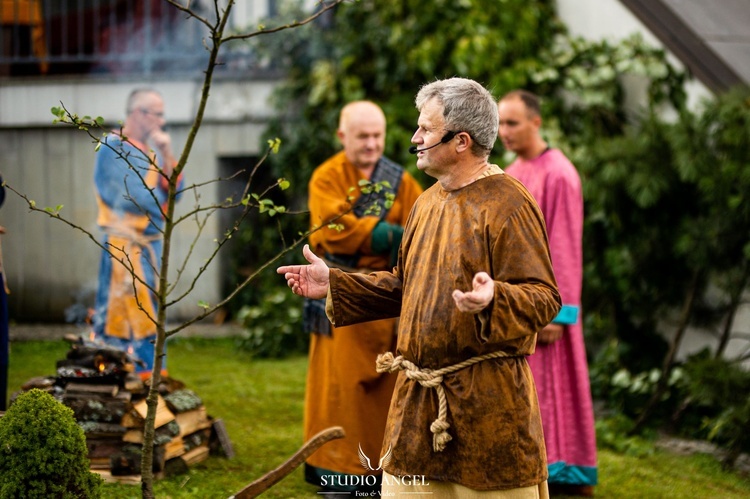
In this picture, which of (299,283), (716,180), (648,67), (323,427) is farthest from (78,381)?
(648,67)

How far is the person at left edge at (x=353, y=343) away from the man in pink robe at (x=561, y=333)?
776mm

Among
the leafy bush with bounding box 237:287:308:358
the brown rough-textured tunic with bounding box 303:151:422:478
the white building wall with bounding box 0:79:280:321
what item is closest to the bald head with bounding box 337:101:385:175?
the brown rough-textured tunic with bounding box 303:151:422:478

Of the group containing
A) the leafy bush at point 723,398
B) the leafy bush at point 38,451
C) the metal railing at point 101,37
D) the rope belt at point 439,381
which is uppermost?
the metal railing at point 101,37

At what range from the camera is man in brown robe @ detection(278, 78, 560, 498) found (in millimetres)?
3176

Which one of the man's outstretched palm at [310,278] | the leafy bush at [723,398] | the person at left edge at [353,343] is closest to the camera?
the man's outstretched palm at [310,278]

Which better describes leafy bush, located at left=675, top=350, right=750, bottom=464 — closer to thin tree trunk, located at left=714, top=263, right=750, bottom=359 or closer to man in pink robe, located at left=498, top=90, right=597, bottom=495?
thin tree trunk, located at left=714, top=263, right=750, bottom=359

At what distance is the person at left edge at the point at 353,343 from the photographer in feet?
17.2

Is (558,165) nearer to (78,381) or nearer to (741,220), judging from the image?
(741,220)

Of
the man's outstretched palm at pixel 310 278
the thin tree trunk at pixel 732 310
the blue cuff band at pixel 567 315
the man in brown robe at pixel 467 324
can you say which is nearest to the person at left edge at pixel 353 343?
the blue cuff band at pixel 567 315

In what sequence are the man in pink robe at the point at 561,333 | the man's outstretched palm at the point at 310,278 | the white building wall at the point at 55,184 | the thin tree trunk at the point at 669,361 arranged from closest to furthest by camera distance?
the man's outstretched palm at the point at 310,278, the man in pink robe at the point at 561,333, the thin tree trunk at the point at 669,361, the white building wall at the point at 55,184

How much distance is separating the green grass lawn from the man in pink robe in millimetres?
318

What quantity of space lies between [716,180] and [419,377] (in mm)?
3825

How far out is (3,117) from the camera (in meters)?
10.4

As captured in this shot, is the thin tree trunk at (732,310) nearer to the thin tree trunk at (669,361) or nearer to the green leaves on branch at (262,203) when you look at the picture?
the thin tree trunk at (669,361)
